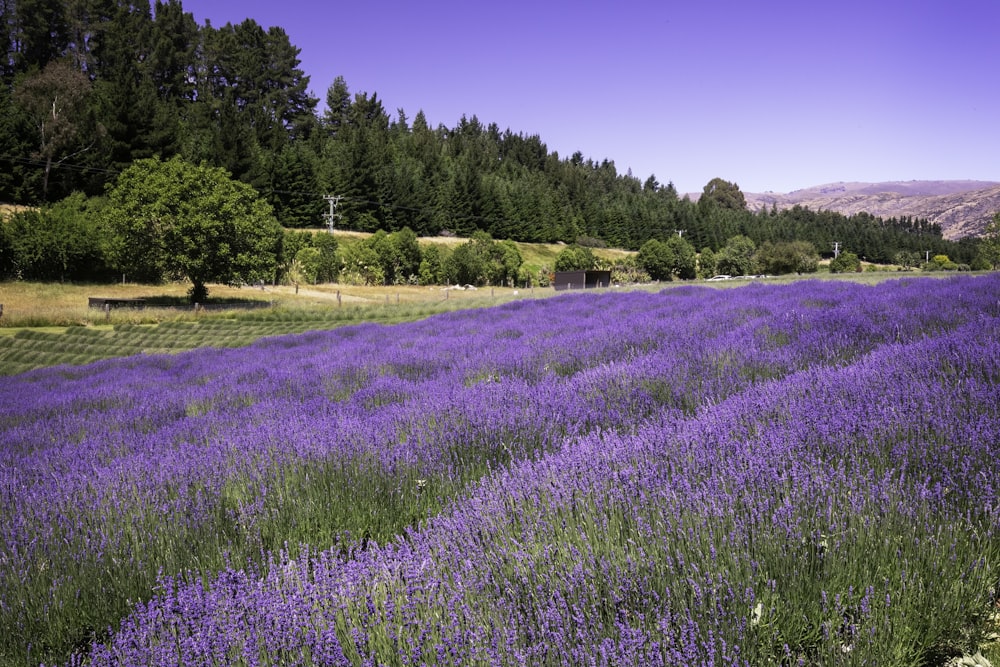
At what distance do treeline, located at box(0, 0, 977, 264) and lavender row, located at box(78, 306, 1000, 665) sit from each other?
201ft

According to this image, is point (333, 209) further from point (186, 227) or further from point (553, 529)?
point (553, 529)

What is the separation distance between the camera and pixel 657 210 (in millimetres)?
109125

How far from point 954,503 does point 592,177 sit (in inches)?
5583

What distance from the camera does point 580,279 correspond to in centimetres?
5294

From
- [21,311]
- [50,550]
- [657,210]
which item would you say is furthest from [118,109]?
[657,210]

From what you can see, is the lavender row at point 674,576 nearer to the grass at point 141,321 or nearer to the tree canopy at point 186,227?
the grass at point 141,321

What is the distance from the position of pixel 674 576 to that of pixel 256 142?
77993mm

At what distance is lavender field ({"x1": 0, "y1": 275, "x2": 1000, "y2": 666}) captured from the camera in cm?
167

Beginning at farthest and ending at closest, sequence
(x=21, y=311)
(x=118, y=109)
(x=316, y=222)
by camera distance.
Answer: (x=316, y=222) < (x=118, y=109) < (x=21, y=311)

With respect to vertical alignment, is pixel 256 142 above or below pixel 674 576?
above

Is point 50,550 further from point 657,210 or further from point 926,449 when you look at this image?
point 657,210

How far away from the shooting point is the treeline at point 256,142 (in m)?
54.8

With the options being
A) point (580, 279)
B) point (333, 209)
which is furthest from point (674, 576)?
point (333, 209)

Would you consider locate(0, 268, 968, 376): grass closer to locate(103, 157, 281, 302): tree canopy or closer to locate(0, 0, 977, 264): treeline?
locate(103, 157, 281, 302): tree canopy
